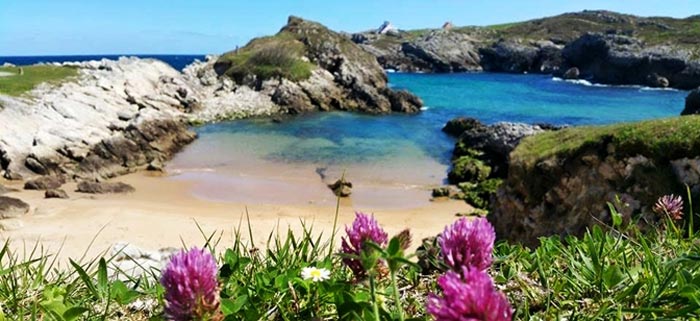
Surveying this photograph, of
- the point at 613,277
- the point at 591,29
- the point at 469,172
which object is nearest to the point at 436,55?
the point at 591,29

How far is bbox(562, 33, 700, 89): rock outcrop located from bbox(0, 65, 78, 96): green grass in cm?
8126

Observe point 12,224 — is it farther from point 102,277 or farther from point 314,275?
point 314,275

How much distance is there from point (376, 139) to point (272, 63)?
25540mm

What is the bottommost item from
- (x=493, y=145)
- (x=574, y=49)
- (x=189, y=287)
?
(x=493, y=145)

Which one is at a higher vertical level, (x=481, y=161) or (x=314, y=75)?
(x=314, y=75)

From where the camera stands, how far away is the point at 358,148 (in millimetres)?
37125

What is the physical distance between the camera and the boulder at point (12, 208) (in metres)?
17.9

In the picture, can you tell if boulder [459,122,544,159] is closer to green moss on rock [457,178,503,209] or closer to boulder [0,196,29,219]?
green moss on rock [457,178,503,209]

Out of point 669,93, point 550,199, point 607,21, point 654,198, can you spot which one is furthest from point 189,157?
point 607,21

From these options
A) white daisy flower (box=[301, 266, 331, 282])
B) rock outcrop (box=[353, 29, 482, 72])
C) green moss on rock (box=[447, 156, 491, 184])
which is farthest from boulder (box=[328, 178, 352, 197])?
rock outcrop (box=[353, 29, 482, 72])

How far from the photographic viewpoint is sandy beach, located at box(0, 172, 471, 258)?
1598 centimetres

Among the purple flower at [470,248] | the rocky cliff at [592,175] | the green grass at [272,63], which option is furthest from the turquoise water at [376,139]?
the purple flower at [470,248]

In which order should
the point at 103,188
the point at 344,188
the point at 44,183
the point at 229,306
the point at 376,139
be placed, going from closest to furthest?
the point at 229,306, the point at 44,183, the point at 103,188, the point at 344,188, the point at 376,139

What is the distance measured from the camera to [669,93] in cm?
7600
